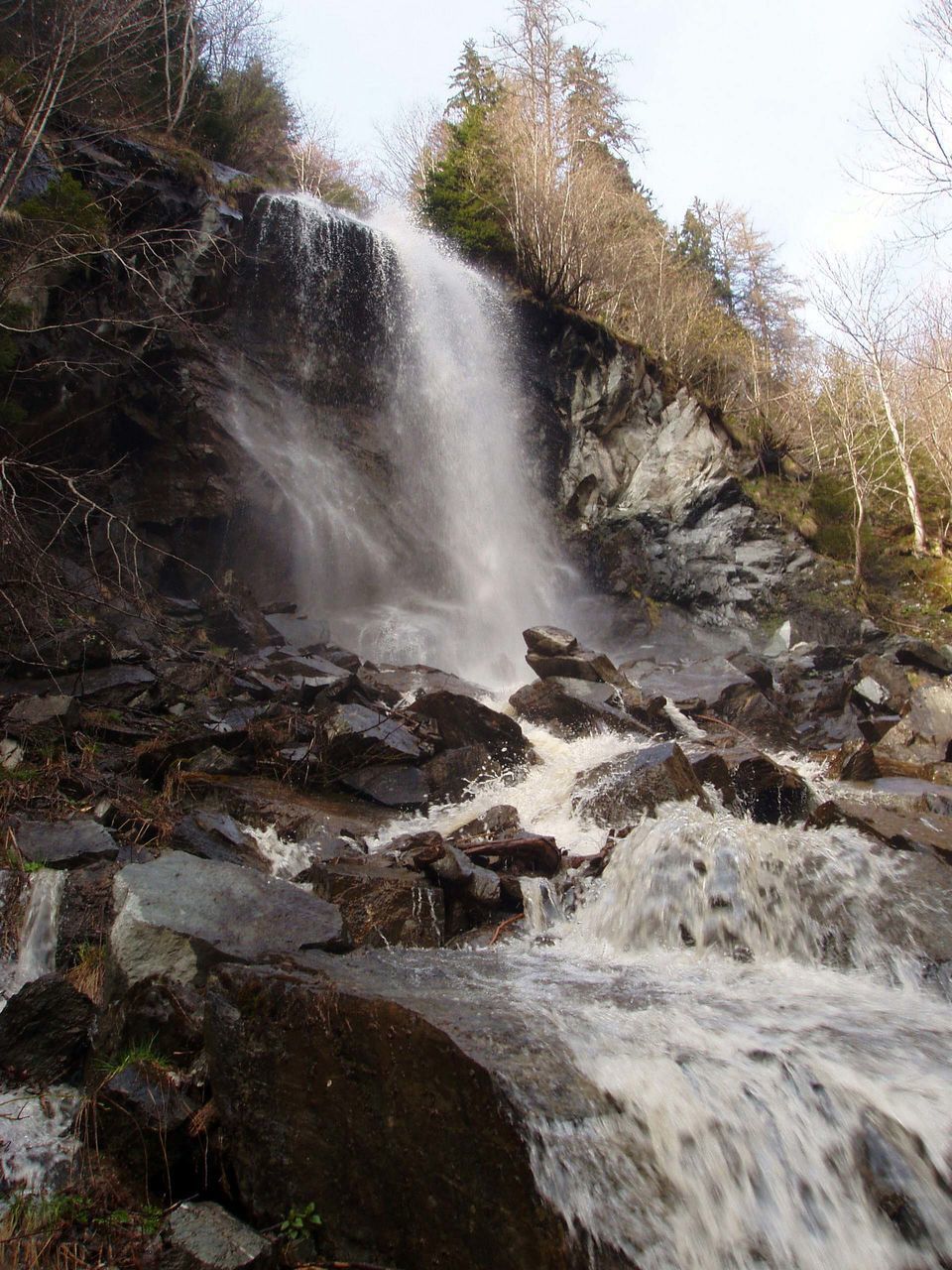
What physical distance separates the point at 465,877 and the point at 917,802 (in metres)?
4.39

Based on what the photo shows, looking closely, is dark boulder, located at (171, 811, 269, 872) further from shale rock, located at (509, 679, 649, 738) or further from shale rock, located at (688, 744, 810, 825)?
shale rock, located at (509, 679, 649, 738)

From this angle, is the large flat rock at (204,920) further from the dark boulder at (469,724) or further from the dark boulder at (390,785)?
the dark boulder at (469,724)

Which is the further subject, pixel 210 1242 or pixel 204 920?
pixel 204 920

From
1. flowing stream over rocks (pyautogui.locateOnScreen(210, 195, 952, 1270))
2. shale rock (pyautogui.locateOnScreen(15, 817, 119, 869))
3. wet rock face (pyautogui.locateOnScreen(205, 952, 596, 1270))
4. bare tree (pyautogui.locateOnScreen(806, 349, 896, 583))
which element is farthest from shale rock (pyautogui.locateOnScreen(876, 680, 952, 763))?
bare tree (pyautogui.locateOnScreen(806, 349, 896, 583))

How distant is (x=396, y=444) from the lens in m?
16.2

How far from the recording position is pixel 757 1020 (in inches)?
123

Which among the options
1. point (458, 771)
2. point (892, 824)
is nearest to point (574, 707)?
point (458, 771)

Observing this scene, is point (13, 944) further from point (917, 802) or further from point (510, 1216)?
point (917, 802)

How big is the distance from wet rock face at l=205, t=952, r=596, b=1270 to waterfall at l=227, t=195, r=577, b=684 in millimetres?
9973

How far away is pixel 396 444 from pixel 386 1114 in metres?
15.0

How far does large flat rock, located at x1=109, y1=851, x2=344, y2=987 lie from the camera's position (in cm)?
303

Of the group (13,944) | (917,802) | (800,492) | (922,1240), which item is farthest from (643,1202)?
(800,492)

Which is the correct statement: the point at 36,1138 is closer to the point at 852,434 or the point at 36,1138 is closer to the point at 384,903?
the point at 384,903

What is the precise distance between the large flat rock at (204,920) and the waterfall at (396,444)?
8815 millimetres
